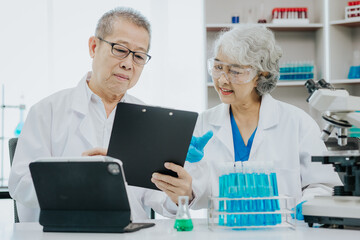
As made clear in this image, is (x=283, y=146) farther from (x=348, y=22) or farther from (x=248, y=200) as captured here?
(x=348, y=22)

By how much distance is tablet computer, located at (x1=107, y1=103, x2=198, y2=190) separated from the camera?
1426 millimetres

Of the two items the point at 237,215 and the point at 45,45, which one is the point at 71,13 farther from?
the point at 237,215

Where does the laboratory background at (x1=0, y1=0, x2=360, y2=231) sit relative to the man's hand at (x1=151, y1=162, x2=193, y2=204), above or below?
above

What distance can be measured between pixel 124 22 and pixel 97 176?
87 centimetres

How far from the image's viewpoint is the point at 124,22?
198 cm

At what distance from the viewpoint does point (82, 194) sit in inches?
54.6

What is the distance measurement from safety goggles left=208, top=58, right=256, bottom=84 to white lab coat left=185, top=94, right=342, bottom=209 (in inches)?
6.9

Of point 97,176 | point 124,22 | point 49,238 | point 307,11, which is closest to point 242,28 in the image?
point 124,22

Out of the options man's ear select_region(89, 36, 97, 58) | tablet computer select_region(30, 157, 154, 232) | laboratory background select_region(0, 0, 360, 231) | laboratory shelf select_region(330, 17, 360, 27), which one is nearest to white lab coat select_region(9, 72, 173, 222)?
man's ear select_region(89, 36, 97, 58)

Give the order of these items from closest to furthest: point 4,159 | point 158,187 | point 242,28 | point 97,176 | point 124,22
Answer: point 97,176 → point 158,187 → point 124,22 → point 242,28 → point 4,159

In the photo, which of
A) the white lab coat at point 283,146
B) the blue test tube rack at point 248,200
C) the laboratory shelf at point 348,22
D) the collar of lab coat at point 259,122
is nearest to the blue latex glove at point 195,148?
the blue test tube rack at point 248,200

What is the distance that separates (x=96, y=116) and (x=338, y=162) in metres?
1.07

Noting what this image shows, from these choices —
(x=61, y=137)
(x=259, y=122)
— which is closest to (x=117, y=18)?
(x=61, y=137)

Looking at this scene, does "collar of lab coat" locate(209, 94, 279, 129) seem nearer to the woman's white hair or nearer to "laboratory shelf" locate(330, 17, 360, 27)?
the woman's white hair
